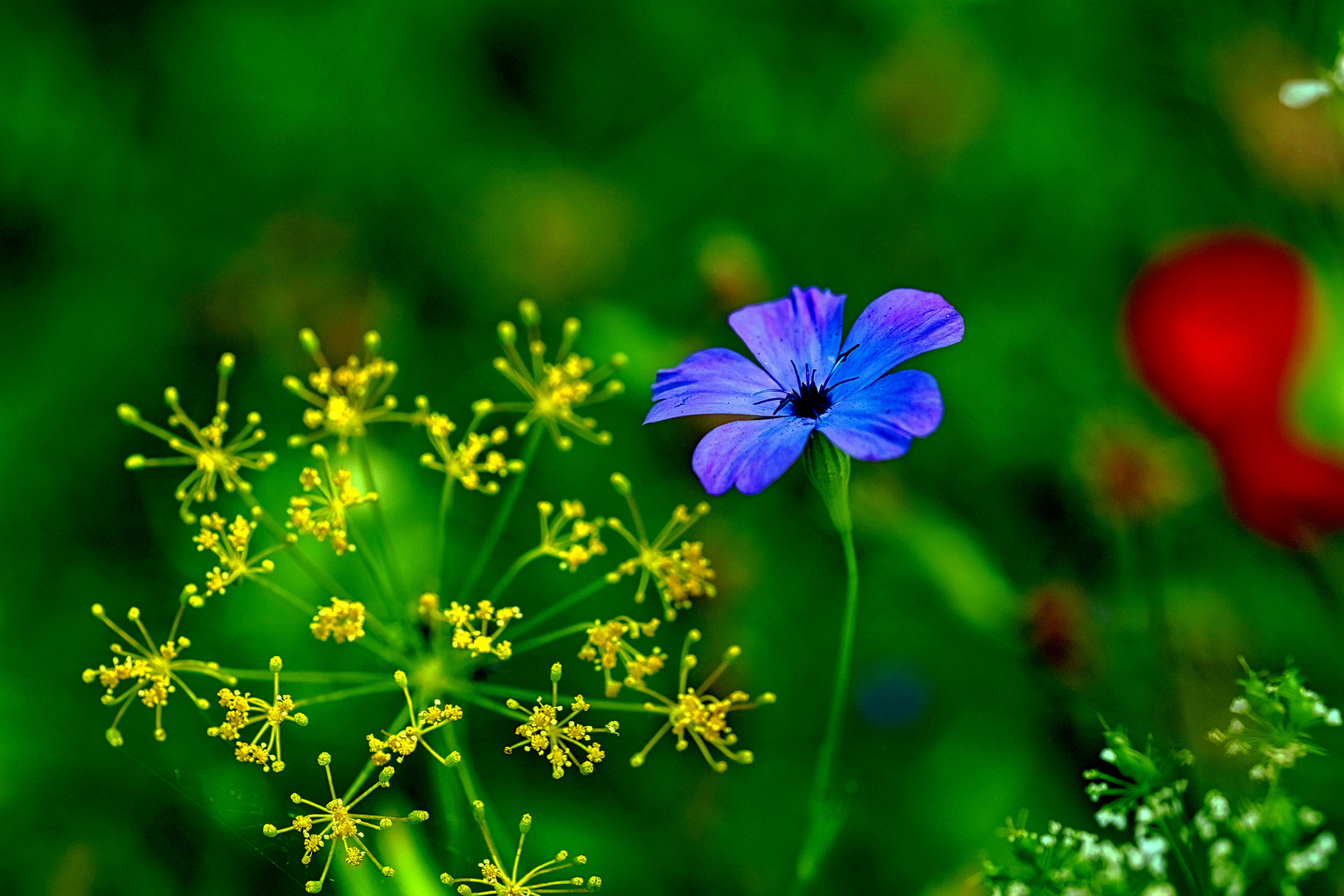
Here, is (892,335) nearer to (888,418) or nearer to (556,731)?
(888,418)

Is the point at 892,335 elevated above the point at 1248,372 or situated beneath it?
situated beneath

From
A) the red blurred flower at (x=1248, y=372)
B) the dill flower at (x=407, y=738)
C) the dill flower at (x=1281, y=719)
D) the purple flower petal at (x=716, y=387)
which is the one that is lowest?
the dill flower at (x=407, y=738)

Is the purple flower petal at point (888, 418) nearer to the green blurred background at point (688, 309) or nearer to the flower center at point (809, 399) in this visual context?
the flower center at point (809, 399)

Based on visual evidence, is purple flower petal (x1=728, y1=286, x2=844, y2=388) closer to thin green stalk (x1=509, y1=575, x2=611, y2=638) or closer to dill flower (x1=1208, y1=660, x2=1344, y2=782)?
thin green stalk (x1=509, y1=575, x2=611, y2=638)

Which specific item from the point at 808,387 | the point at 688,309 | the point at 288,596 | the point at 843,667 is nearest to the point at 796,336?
the point at 808,387

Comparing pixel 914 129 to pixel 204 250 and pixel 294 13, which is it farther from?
pixel 204 250

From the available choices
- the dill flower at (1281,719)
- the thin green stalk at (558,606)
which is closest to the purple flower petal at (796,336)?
the thin green stalk at (558,606)
